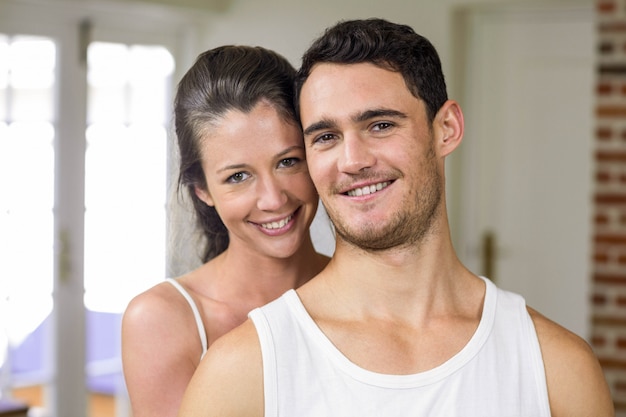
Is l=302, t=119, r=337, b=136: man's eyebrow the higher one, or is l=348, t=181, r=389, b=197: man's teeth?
l=302, t=119, r=337, b=136: man's eyebrow

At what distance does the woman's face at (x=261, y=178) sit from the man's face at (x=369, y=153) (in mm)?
163

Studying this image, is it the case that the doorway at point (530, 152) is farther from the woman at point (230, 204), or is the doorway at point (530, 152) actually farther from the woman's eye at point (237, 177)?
the woman's eye at point (237, 177)

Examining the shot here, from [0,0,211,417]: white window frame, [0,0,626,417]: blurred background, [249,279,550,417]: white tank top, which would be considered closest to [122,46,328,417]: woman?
[249,279,550,417]: white tank top

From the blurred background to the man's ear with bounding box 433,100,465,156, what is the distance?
320 centimetres

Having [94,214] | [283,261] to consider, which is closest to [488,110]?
[94,214]

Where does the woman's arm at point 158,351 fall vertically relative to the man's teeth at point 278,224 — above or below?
below

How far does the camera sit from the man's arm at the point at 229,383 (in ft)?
4.72

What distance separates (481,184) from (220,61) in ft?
11.4

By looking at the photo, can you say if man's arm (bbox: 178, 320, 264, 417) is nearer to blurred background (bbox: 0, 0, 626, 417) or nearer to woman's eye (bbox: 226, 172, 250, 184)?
woman's eye (bbox: 226, 172, 250, 184)

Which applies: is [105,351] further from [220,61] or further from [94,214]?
[220,61]

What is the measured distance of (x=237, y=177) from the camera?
1728 millimetres

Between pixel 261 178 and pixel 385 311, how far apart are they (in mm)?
335

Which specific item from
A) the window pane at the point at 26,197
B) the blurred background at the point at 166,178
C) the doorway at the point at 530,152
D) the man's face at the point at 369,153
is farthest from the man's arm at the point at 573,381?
the window pane at the point at 26,197

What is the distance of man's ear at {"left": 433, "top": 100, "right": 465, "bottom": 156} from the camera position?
1569 mm
